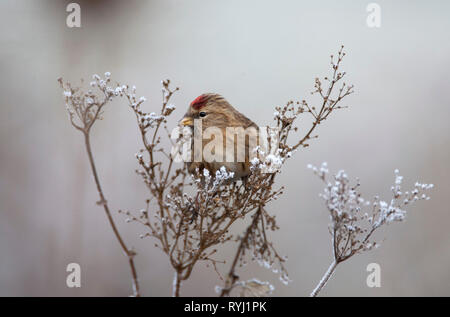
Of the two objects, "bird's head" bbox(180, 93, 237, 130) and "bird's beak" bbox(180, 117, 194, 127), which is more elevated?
"bird's head" bbox(180, 93, 237, 130)

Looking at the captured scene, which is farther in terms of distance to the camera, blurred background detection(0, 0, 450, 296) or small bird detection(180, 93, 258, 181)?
blurred background detection(0, 0, 450, 296)

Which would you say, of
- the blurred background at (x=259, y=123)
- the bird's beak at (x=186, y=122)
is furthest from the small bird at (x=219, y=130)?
the blurred background at (x=259, y=123)

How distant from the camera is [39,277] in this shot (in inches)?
53.3

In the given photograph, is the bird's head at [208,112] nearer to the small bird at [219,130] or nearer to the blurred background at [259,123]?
the small bird at [219,130]

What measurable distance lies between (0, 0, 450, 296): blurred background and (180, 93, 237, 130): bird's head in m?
0.54

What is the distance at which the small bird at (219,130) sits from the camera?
0.78 m

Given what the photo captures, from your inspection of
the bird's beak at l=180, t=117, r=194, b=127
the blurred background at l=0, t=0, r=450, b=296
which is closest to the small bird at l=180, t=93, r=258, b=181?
the bird's beak at l=180, t=117, r=194, b=127

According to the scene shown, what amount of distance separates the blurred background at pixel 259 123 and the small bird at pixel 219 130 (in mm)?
537

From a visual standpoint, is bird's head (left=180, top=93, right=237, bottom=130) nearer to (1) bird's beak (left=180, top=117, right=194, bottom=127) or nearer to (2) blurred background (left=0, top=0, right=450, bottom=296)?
(1) bird's beak (left=180, top=117, right=194, bottom=127)

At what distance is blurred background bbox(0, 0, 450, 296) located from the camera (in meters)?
1.36

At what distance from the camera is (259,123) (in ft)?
4.42

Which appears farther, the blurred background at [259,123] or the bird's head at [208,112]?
the blurred background at [259,123]

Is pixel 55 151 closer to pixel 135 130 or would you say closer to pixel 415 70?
pixel 135 130
